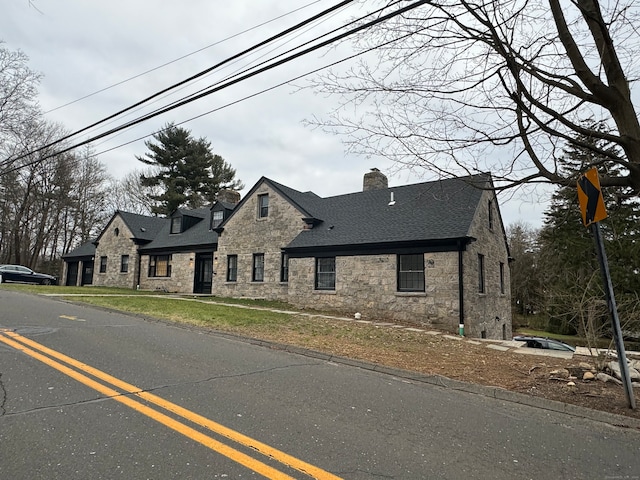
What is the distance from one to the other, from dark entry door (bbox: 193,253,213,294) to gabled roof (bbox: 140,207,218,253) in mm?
734

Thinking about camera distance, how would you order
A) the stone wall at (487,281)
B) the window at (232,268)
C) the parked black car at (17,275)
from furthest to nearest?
the parked black car at (17,275)
the window at (232,268)
the stone wall at (487,281)

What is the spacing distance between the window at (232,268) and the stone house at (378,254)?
6cm

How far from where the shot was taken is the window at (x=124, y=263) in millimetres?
27608

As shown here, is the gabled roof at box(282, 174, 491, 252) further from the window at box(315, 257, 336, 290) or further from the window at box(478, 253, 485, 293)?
the window at box(478, 253, 485, 293)

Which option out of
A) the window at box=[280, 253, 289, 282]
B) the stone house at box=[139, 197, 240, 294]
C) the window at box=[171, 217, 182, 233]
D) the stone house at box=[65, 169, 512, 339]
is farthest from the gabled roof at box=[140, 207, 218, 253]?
the window at box=[280, 253, 289, 282]

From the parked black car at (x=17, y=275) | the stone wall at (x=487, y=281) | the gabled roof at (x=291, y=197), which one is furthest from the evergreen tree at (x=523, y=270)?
the parked black car at (x=17, y=275)

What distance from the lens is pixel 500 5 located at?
630cm

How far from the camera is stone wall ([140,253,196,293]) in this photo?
951 inches

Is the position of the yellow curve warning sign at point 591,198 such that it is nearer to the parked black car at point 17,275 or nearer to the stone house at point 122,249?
the stone house at point 122,249

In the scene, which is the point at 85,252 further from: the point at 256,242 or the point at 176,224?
the point at 256,242

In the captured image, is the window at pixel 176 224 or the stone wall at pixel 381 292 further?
the window at pixel 176 224

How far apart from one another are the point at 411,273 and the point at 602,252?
10437 mm

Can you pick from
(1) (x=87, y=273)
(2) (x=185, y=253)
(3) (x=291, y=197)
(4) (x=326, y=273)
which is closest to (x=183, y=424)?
(4) (x=326, y=273)

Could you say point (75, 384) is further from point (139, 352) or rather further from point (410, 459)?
point (410, 459)
